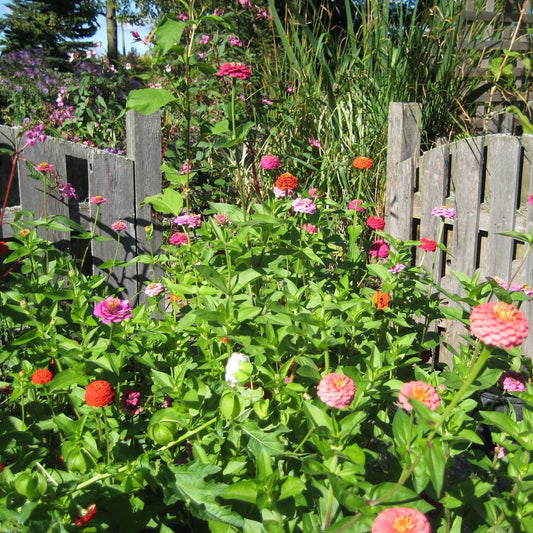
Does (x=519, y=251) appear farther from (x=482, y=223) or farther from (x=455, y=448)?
(x=455, y=448)

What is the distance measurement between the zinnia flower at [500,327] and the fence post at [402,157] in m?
2.06

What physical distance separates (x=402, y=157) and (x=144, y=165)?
1.30 meters

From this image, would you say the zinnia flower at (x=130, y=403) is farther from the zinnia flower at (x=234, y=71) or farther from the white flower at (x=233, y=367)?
the zinnia flower at (x=234, y=71)

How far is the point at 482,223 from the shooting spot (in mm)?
2500

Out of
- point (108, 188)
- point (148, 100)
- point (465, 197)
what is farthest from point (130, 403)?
point (465, 197)

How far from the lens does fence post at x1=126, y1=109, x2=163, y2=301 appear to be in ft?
8.54

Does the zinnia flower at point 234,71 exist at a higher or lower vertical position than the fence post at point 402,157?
higher

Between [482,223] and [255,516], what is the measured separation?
1.77 meters

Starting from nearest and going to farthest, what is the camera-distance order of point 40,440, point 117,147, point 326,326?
point 326,326
point 40,440
point 117,147

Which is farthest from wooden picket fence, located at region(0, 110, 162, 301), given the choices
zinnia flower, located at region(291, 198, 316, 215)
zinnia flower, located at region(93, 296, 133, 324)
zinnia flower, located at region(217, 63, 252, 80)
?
zinnia flower, located at region(93, 296, 133, 324)

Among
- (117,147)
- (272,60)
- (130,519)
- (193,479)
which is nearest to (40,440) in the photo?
(130,519)

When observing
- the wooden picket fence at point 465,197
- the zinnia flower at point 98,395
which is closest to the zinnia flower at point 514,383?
the wooden picket fence at point 465,197

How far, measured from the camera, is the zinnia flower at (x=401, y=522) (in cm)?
75

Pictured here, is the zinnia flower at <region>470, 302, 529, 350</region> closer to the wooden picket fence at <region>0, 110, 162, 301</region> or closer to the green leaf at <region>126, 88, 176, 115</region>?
the green leaf at <region>126, 88, 176, 115</region>
